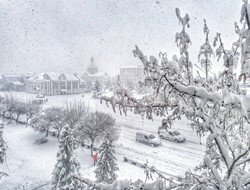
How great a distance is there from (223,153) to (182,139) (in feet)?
64.0

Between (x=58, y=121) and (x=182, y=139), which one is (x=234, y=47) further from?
(x=58, y=121)

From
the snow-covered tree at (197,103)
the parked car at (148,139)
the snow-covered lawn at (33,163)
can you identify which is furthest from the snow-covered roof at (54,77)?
the snow-covered tree at (197,103)

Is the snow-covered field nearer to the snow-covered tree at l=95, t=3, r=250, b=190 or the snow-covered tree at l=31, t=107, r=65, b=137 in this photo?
the snow-covered tree at l=31, t=107, r=65, b=137

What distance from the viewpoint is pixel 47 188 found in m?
15.0

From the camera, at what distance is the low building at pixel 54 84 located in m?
65.6

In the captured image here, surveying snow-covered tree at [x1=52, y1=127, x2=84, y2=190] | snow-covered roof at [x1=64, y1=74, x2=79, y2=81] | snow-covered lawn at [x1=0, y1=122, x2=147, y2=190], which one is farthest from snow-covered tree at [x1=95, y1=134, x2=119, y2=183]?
snow-covered roof at [x1=64, y1=74, x2=79, y2=81]

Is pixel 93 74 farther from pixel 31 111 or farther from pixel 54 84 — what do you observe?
pixel 31 111

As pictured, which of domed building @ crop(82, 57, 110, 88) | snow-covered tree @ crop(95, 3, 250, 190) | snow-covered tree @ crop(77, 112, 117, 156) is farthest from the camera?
domed building @ crop(82, 57, 110, 88)

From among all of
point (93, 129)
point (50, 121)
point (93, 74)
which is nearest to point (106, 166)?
point (93, 129)

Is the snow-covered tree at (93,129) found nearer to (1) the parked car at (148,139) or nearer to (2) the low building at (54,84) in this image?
(1) the parked car at (148,139)

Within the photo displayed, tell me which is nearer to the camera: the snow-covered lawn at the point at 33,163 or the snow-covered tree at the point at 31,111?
the snow-covered lawn at the point at 33,163

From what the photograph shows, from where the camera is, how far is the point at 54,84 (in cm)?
6631

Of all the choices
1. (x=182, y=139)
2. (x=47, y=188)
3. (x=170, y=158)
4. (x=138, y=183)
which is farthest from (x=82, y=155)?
(x=138, y=183)

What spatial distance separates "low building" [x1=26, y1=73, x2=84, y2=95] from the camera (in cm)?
6556
